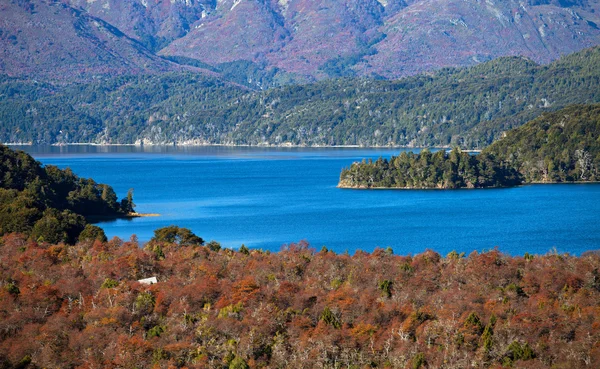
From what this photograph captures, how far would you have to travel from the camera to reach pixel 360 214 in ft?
336

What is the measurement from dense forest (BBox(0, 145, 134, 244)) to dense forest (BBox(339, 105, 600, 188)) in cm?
4036

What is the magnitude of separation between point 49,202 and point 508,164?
6701 centimetres

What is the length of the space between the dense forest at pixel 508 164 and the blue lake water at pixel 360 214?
397 centimetres

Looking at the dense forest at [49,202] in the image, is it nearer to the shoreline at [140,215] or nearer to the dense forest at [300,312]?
the shoreline at [140,215]

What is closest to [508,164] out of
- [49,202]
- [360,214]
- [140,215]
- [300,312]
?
[360,214]

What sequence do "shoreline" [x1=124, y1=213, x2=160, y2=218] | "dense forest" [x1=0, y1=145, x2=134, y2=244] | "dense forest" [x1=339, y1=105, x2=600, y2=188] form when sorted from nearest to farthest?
"dense forest" [x1=0, y1=145, x2=134, y2=244]
"shoreline" [x1=124, y1=213, x2=160, y2=218]
"dense forest" [x1=339, y1=105, x2=600, y2=188]

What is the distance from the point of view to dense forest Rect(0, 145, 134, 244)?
73.2m

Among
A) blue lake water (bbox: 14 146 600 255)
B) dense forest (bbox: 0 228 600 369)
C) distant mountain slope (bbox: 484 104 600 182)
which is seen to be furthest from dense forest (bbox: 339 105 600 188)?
dense forest (bbox: 0 228 600 369)

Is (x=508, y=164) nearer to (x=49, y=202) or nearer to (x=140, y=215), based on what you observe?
(x=140, y=215)

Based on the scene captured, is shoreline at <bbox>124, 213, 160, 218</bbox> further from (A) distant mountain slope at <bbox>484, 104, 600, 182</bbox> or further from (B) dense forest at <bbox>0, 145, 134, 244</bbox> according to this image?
(A) distant mountain slope at <bbox>484, 104, 600, 182</bbox>

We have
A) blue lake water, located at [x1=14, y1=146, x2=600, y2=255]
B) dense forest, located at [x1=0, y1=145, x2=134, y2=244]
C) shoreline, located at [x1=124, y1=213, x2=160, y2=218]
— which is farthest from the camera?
shoreline, located at [x1=124, y1=213, x2=160, y2=218]

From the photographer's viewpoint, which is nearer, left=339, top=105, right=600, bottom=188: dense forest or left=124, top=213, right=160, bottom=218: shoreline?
left=124, top=213, right=160, bottom=218: shoreline

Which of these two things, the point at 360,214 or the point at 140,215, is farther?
the point at 360,214

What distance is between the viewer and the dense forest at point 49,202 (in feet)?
240
